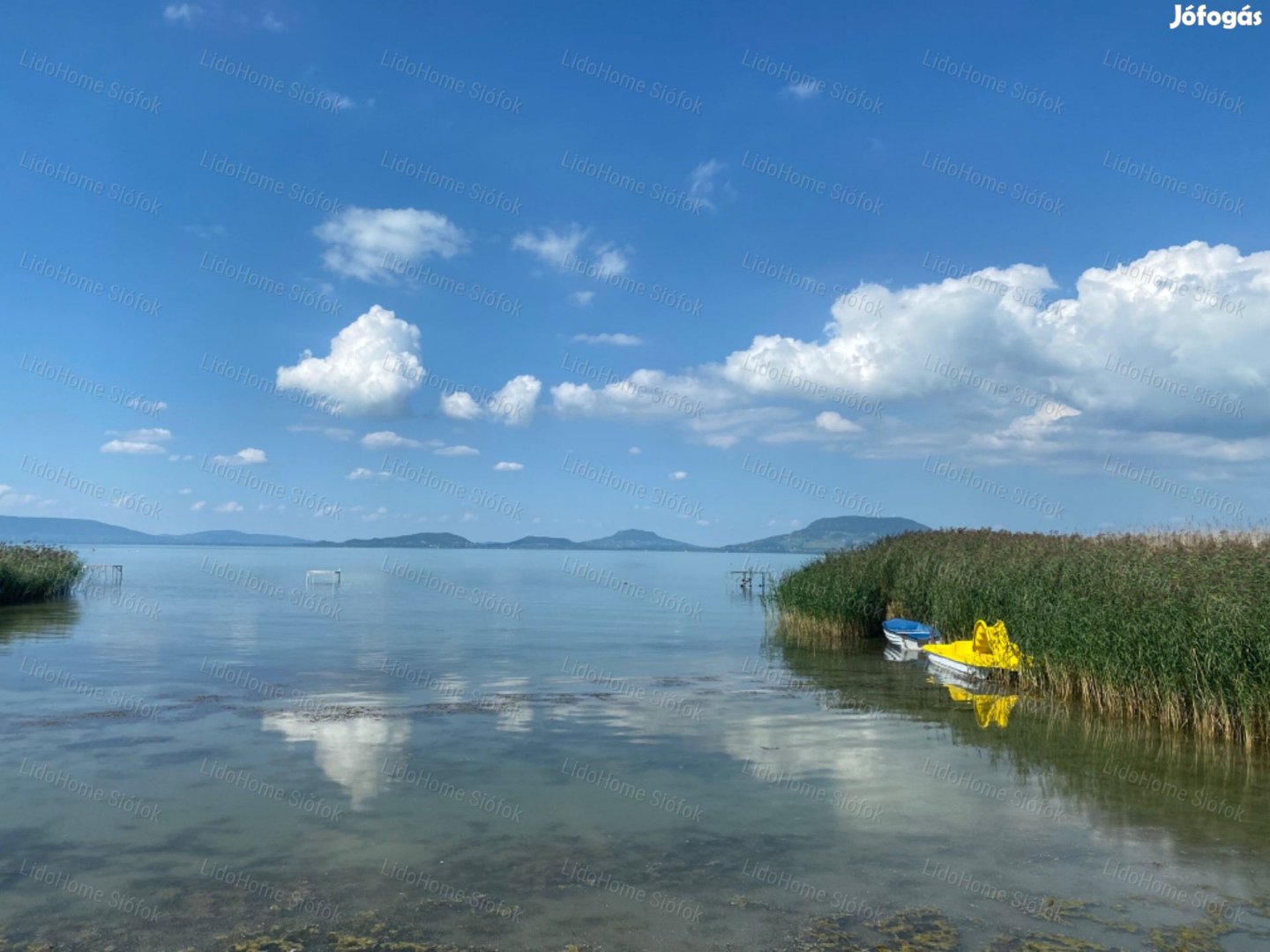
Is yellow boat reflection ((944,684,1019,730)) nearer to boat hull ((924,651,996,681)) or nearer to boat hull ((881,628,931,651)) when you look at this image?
boat hull ((924,651,996,681))

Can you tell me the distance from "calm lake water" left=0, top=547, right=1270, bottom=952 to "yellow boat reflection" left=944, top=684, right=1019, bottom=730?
14cm

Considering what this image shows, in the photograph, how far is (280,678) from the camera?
2258 centimetres

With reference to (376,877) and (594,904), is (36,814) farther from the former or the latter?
(594,904)

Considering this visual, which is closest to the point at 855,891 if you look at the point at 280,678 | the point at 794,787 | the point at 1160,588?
the point at 794,787

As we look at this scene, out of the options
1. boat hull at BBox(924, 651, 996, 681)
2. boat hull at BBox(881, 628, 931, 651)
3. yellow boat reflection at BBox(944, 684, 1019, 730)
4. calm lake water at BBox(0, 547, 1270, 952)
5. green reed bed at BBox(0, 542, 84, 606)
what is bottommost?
calm lake water at BBox(0, 547, 1270, 952)

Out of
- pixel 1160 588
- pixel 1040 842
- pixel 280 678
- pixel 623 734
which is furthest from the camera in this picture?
pixel 280 678

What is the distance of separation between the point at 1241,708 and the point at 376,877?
13.2 metres

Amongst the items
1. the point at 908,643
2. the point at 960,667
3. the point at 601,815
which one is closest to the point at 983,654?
the point at 960,667

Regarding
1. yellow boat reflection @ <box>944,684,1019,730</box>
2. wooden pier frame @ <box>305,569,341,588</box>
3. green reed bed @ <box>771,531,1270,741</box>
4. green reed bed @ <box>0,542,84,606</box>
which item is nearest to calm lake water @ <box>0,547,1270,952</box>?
yellow boat reflection @ <box>944,684,1019,730</box>

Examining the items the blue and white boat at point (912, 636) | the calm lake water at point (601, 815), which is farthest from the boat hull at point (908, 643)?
the calm lake water at point (601, 815)

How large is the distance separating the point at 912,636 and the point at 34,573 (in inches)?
1507

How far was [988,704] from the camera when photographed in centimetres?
2042

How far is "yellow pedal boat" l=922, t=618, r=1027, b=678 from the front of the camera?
876 inches

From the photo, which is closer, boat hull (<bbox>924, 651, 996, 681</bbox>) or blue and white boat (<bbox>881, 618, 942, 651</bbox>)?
boat hull (<bbox>924, 651, 996, 681</bbox>)
